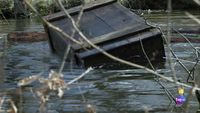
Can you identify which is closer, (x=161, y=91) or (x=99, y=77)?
(x=161, y=91)

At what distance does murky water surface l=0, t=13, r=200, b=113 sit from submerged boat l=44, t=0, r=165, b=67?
28 centimetres

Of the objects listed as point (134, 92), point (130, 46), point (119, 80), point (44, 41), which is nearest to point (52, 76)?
point (134, 92)

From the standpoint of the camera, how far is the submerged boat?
9.86m

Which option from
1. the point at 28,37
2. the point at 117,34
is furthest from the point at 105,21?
the point at 28,37

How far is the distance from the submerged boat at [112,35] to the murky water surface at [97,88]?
28 centimetres

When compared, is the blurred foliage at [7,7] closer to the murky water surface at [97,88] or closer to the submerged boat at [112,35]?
the murky water surface at [97,88]

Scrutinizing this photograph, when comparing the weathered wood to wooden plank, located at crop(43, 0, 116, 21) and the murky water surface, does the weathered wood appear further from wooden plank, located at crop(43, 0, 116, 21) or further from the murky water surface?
wooden plank, located at crop(43, 0, 116, 21)

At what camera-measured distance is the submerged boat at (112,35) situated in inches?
388

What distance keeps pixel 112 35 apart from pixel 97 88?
157cm

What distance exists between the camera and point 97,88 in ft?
28.3

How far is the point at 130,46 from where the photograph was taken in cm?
1008

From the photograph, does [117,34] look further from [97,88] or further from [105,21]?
[97,88]

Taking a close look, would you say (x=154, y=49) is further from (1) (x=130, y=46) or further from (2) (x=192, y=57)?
(2) (x=192, y=57)

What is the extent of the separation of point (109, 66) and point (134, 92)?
2.17 meters
